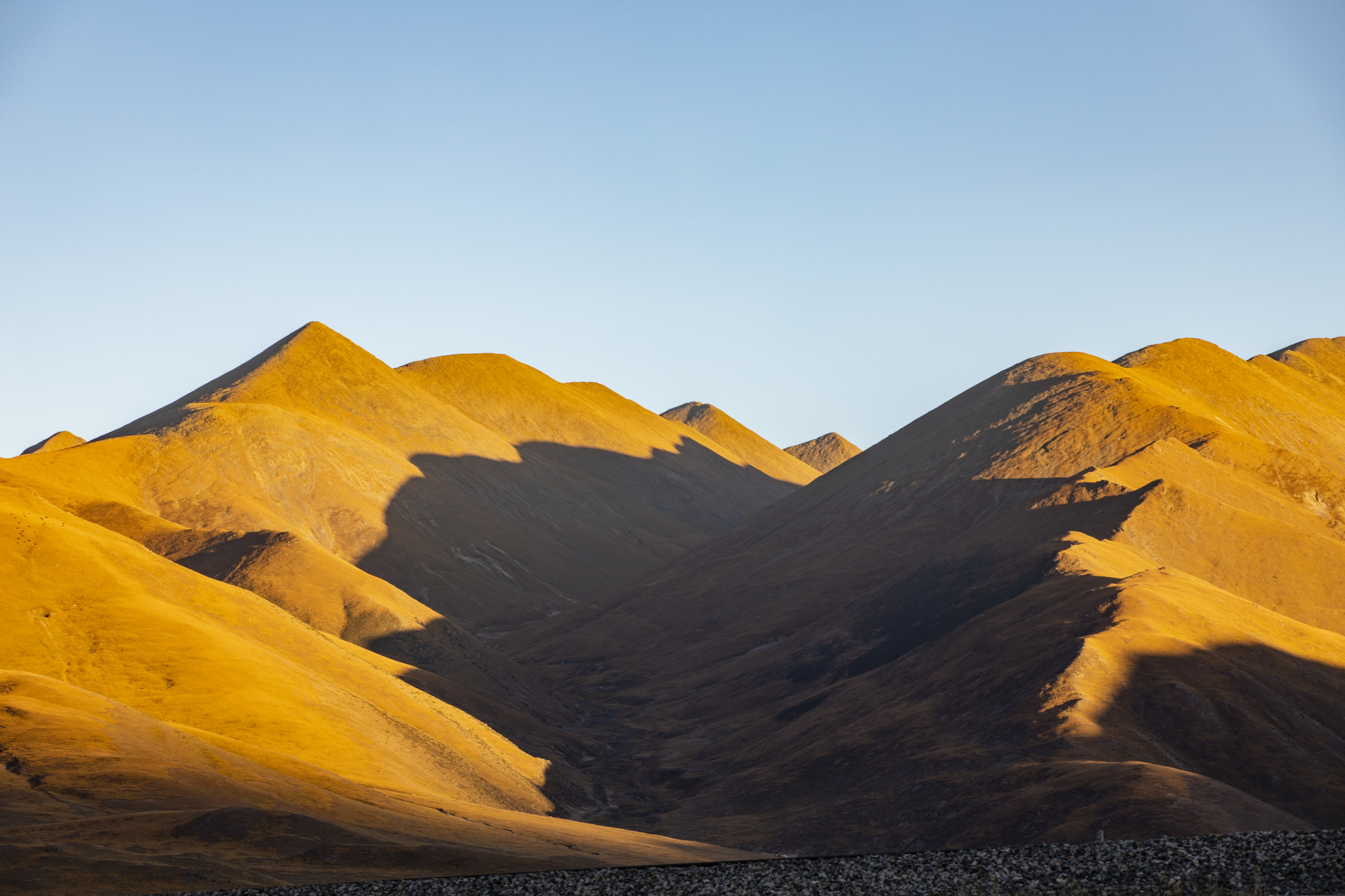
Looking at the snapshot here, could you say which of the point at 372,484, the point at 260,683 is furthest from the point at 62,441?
Answer: the point at 260,683

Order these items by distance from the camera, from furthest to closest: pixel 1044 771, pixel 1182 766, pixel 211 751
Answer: pixel 1182 766 < pixel 1044 771 < pixel 211 751

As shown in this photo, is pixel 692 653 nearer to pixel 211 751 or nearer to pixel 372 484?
pixel 372 484

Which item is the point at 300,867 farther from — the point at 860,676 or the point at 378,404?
Answer: the point at 378,404

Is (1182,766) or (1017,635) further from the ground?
(1017,635)

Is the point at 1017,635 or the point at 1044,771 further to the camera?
the point at 1017,635

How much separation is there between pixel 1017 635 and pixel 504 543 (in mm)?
97920

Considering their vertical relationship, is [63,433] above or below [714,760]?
above

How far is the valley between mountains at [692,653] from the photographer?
35375mm

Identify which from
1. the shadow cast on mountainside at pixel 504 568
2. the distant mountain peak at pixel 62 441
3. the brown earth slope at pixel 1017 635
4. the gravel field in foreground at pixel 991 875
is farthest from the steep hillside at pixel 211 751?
the distant mountain peak at pixel 62 441

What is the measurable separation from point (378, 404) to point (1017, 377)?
3971 inches

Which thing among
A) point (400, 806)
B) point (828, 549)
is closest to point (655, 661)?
point (828, 549)

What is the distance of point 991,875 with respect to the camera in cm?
2319

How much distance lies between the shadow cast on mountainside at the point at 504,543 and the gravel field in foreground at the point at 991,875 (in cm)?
10116

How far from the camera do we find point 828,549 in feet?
407
